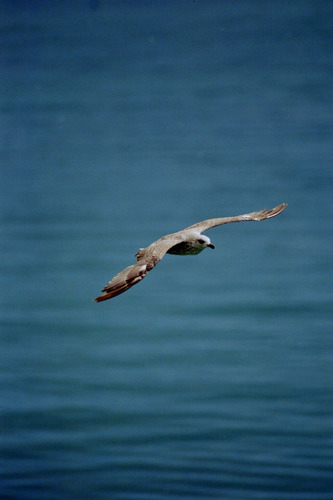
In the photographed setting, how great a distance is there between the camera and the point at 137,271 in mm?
7586

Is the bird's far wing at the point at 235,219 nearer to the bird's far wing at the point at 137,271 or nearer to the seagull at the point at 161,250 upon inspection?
the seagull at the point at 161,250

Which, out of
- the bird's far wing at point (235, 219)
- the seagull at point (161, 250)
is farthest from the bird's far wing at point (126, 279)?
the bird's far wing at point (235, 219)

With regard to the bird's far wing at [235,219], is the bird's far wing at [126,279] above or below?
below

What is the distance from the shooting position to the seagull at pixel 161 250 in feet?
24.3

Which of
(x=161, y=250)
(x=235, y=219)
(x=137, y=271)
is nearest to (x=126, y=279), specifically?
(x=137, y=271)

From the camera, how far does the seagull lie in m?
7.41

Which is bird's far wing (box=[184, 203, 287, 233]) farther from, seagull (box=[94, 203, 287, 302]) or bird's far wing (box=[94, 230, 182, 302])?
bird's far wing (box=[94, 230, 182, 302])

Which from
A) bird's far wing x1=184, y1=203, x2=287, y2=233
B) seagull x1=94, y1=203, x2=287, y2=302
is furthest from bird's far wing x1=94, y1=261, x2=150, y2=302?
bird's far wing x1=184, y1=203, x2=287, y2=233

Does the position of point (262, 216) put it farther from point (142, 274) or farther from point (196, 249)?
point (142, 274)

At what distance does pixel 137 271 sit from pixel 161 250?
1.71 ft

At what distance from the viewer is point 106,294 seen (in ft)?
23.6

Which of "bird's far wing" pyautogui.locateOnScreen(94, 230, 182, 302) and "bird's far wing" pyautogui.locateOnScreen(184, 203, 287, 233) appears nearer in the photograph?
"bird's far wing" pyautogui.locateOnScreen(94, 230, 182, 302)

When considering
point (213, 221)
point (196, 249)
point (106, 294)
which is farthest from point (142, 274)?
point (213, 221)

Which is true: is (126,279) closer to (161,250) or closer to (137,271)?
(137,271)
